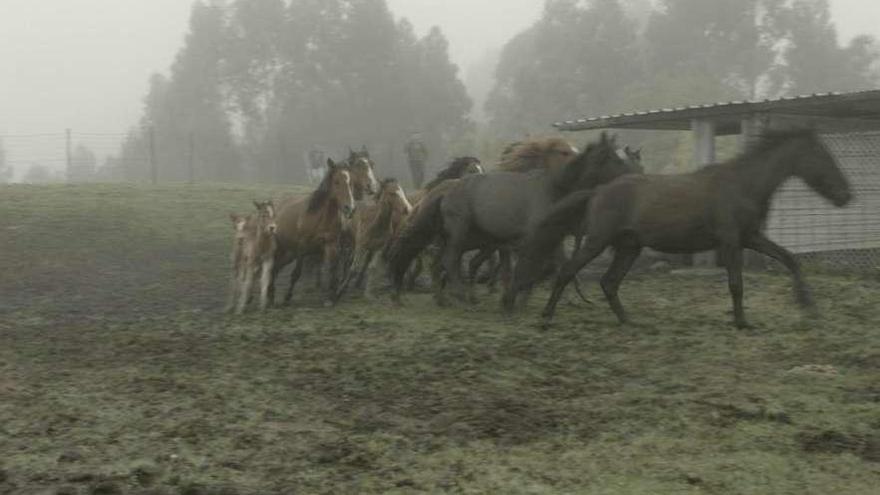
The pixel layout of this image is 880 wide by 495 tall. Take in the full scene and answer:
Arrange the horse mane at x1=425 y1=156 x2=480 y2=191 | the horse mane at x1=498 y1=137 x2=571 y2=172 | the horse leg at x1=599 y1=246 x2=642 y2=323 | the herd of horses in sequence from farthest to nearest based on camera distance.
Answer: the horse mane at x1=425 y1=156 x2=480 y2=191
the horse mane at x1=498 y1=137 x2=571 y2=172
the horse leg at x1=599 y1=246 x2=642 y2=323
the herd of horses

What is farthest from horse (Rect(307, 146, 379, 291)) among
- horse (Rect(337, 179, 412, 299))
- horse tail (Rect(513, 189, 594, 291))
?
horse tail (Rect(513, 189, 594, 291))

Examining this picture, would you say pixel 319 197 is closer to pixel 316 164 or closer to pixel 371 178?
pixel 371 178

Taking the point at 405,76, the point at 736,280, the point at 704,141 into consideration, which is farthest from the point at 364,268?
the point at 405,76

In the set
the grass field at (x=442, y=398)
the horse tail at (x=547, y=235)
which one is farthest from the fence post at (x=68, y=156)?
the horse tail at (x=547, y=235)

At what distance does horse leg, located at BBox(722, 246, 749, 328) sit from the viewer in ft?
29.0

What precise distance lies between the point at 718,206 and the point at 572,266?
4.74ft

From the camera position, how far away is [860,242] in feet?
51.7

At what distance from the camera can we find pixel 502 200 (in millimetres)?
10836

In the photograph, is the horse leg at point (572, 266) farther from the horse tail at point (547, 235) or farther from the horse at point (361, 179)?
the horse at point (361, 179)

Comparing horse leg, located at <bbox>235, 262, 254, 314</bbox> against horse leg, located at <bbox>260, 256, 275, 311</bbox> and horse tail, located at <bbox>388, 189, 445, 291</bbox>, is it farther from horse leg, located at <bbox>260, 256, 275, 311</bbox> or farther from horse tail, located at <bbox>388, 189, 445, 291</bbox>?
horse tail, located at <bbox>388, 189, 445, 291</bbox>

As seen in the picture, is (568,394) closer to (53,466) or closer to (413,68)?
(53,466)

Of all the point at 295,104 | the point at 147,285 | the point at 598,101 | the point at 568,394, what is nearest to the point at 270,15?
the point at 295,104

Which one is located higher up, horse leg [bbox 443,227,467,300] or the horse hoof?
horse leg [bbox 443,227,467,300]

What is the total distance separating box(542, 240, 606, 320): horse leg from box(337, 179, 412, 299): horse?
333cm
